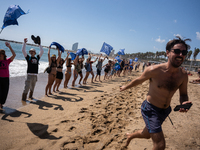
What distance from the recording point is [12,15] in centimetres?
380

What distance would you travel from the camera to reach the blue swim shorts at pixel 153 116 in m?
1.94

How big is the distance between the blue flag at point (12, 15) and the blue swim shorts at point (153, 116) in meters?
4.35

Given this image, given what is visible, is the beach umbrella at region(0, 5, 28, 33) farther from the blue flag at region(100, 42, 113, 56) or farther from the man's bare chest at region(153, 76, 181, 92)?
the blue flag at region(100, 42, 113, 56)

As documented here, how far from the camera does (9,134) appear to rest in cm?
278

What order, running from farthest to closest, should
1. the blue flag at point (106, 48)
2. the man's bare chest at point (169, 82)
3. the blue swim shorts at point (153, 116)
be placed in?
the blue flag at point (106, 48) → the man's bare chest at point (169, 82) → the blue swim shorts at point (153, 116)

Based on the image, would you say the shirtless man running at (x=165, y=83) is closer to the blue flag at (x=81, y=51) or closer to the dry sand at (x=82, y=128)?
the dry sand at (x=82, y=128)

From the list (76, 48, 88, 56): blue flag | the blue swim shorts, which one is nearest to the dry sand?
the blue swim shorts

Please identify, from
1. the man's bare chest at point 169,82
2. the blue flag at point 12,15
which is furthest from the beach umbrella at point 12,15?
the man's bare chest at point 169,82

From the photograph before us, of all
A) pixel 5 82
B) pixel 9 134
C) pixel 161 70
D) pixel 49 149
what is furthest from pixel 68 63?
pixel 161 70

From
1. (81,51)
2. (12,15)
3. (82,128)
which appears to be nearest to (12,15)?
(12,15)

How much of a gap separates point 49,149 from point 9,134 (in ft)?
3.62

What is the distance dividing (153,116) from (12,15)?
4.59 meters

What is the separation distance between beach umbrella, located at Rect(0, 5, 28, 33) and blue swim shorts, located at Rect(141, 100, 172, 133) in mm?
4345

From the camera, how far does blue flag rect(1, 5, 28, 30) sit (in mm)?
3760
